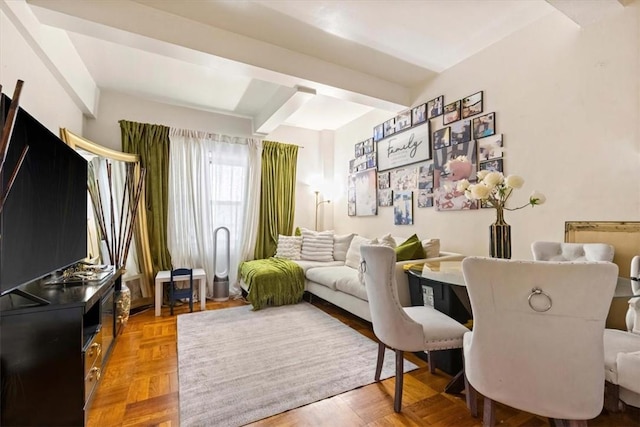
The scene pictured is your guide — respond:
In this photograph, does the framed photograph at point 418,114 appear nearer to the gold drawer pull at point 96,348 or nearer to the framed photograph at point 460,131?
the framed photograph at point 460,131

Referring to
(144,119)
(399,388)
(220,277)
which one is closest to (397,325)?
(399,388)

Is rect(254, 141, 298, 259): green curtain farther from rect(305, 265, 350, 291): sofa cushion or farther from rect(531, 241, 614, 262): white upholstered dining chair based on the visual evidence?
rect(531, 241, 614, 262): white upholstered dining chair

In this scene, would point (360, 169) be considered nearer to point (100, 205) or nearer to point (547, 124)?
point (547, 124)

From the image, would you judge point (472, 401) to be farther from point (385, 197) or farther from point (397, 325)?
point (385, 197)

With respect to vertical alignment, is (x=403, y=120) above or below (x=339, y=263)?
above

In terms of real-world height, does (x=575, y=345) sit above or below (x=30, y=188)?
below

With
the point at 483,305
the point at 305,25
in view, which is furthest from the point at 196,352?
the point at 305,25

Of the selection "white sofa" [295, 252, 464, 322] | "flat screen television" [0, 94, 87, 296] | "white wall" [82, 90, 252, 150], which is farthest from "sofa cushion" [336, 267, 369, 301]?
"white wall" [82, 90, 252, 150]

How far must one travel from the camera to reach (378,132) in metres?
3.81

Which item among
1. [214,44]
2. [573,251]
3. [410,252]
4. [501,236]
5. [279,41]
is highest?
[279,41]

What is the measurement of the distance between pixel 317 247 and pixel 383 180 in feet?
4.25

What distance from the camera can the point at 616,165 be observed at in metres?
1.83

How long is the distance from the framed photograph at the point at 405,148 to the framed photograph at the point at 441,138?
9 cm

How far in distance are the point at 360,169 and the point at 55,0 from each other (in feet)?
11.0
